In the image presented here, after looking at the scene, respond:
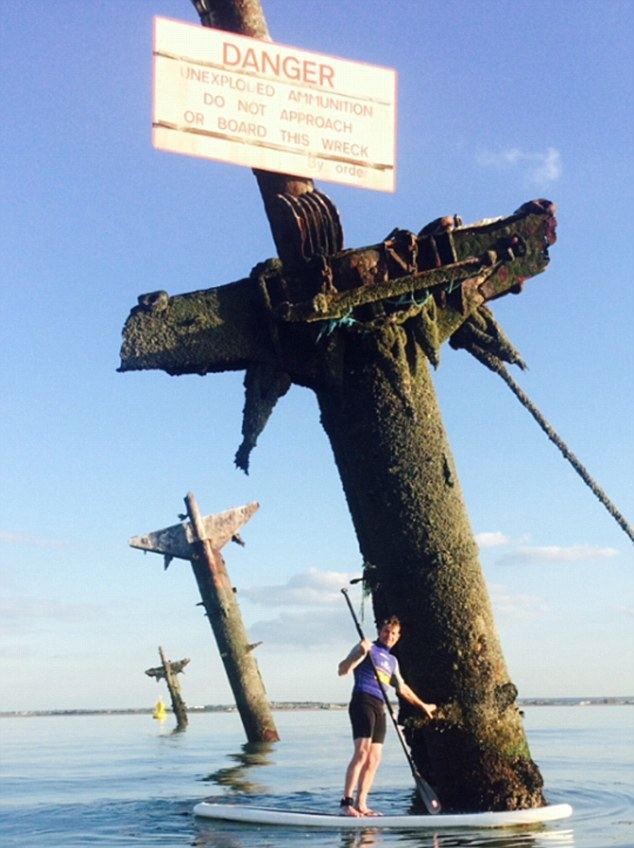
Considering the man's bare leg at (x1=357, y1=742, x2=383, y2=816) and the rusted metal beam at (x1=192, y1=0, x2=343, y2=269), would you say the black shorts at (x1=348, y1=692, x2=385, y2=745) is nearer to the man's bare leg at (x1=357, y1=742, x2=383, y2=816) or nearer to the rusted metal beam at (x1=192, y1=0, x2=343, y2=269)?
the man's bare leg at (x1=357, y1=742, x2=383, y2=816)

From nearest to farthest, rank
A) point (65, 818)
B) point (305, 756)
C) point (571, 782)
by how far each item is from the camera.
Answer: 1. point (65, 818)
2. point (571, 782)
3. point (305, 756)

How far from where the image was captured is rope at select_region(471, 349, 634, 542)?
9586 millimetres

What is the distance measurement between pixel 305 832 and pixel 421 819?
101 centimetres

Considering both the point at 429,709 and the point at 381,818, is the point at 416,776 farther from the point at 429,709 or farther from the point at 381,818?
the point at 429,709

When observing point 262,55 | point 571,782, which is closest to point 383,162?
point 262,55

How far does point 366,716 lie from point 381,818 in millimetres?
986

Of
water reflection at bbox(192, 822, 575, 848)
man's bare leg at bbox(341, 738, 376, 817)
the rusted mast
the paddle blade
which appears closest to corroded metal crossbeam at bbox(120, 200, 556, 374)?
the rusted mast

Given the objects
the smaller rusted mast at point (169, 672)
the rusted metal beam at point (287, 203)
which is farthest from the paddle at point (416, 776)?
the smaller rusted mast at point (169, 672)

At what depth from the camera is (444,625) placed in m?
8.62

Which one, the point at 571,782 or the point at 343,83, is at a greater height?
the point at 343,83

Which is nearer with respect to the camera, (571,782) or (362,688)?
(362,688)

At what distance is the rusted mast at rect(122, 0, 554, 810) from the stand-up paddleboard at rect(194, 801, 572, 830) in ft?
0.71

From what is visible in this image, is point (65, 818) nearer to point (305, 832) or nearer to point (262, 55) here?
point (305, 832)

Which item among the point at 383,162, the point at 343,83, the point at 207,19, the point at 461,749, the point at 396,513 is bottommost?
the point at 461,749
